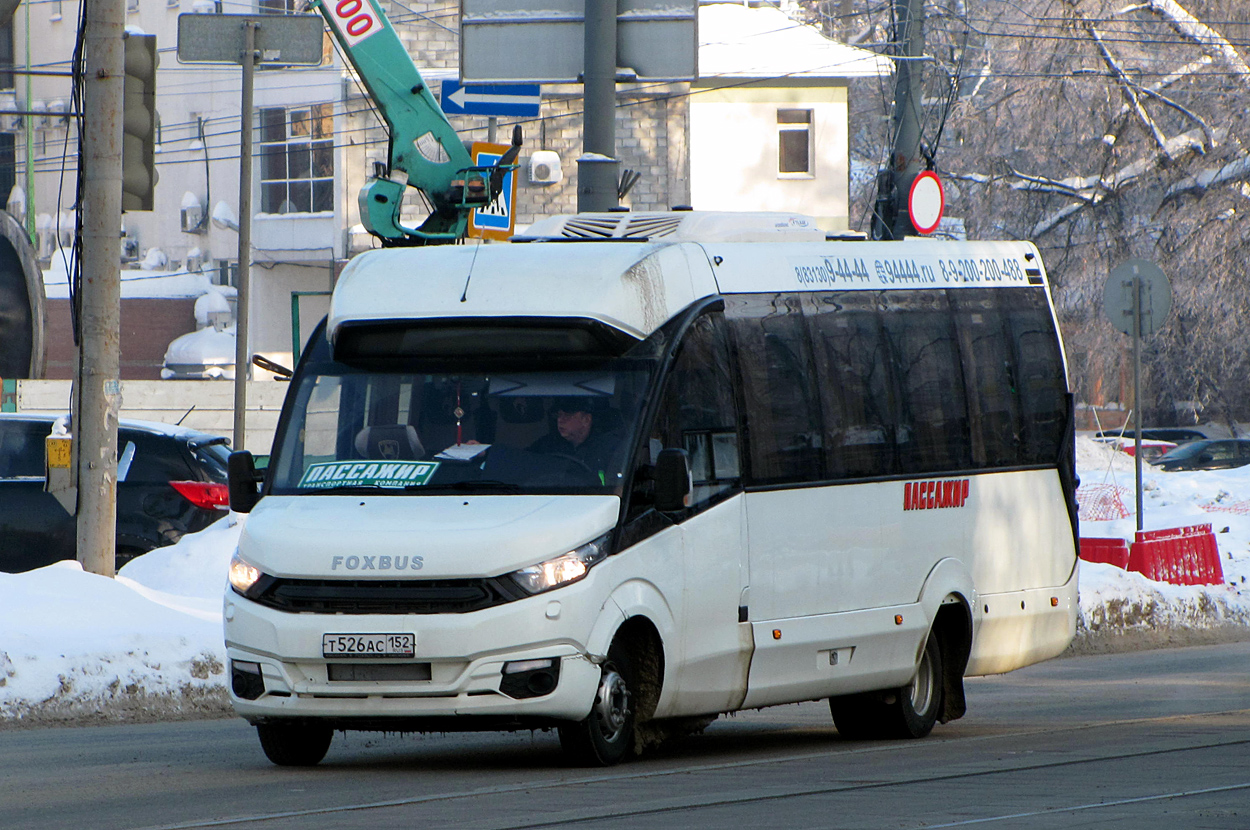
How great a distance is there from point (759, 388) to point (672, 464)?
125 cm

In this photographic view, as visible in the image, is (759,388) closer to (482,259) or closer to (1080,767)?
(482,259)

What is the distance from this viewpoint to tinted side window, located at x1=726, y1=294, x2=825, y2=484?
9734mm

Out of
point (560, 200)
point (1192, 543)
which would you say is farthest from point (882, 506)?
point (560, 200)

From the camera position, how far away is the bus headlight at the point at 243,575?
28.2 feet

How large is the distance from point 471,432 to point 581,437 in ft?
1.63

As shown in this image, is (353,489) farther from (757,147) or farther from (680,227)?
(757,147)

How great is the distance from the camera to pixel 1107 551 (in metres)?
19.2

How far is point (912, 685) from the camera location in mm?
10688

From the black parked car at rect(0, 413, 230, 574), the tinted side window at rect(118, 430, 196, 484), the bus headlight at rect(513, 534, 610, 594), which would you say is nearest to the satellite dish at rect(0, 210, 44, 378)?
the black parked car at rect(0, 413, 230, 574)

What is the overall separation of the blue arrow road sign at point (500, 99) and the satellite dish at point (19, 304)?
16184mm

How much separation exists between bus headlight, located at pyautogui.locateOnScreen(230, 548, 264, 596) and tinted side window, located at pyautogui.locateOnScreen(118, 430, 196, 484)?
22.7 ft

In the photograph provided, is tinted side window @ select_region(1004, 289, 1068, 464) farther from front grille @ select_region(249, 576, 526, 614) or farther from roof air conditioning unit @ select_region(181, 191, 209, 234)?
roof air conditioning unit @ select_region(181, 191, 209, 234)

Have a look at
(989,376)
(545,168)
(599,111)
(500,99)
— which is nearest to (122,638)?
(599,111)

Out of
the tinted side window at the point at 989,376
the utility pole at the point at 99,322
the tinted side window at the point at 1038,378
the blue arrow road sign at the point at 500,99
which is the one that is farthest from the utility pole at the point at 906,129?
the utility pole at the point at 99,322
